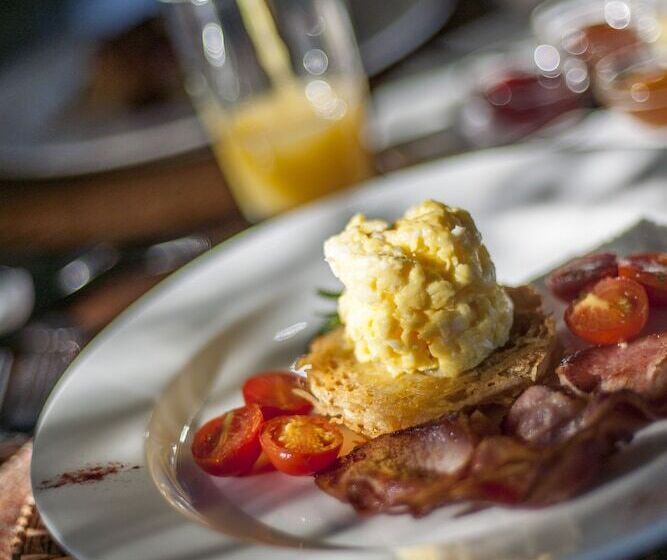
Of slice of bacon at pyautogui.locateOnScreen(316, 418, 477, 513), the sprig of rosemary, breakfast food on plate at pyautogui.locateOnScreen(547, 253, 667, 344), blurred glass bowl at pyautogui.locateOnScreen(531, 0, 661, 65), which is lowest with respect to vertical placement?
slice of bacon at pyautogui.locateOnScreen(316, 418, 477, 513)

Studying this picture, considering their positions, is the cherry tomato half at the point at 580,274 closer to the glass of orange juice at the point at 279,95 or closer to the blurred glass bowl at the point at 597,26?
the glass of orange juice at the point at 279,95

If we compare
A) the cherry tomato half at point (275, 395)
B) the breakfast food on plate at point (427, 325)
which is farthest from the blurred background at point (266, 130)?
the breakfast food on plate at point (427, 325)

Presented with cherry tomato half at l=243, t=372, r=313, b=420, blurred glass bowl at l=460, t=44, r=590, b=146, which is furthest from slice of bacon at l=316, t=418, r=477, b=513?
blurred glass bowl at l=460, t=44, r=590, b=146

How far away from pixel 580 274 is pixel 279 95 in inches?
91.9

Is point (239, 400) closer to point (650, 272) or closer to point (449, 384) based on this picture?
point (449, 384)

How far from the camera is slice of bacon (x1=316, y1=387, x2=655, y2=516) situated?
6.00 ft

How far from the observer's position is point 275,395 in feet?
8.66

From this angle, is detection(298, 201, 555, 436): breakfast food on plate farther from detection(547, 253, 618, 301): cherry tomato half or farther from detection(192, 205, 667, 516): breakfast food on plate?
detection(547, 253, 618, 301): cherry tomato half

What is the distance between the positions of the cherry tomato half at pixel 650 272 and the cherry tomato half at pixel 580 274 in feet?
0.13

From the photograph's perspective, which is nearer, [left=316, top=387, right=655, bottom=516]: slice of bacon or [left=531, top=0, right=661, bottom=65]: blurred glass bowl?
[left=316, top=387, right=655, bottom=516]: slice of bacon

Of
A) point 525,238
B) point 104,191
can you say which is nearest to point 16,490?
point 525,238

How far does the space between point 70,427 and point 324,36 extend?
8.60 ft

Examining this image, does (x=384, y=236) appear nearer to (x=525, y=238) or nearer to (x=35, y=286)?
(x=525, y=238)

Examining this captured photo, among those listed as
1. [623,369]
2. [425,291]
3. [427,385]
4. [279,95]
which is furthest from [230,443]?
[279,95]
